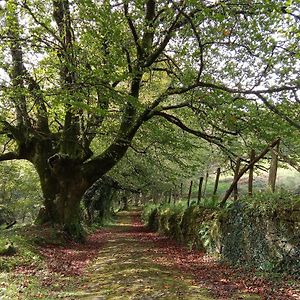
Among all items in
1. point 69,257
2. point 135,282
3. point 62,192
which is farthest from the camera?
point 62,192

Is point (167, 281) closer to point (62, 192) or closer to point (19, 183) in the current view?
point (62, 192)

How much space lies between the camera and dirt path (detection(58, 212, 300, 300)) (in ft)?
22.2

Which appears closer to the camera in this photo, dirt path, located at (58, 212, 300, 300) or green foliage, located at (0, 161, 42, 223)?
dirt path, located at (58, 212, 300, 300)

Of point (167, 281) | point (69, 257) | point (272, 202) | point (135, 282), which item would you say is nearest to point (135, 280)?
point (135, 282)

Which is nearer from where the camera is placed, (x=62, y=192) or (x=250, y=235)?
(x=250, y=235)

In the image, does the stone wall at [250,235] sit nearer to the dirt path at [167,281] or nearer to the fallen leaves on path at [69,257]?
the dirt path at [167,281]

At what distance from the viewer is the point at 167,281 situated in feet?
26.5

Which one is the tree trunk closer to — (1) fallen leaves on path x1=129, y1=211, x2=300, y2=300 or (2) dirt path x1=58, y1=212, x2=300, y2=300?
(2) dirt path x1=58, y1=212, x2=300, y2=300

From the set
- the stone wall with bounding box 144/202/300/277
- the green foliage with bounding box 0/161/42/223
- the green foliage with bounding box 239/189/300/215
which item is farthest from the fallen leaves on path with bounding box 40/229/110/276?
the green foliage with bounding box 0/161/42/223

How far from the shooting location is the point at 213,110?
11656 mm

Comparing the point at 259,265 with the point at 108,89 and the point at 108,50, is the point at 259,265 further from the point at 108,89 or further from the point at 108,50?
the point at 108,50

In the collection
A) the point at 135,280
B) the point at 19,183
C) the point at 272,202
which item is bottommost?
the point at 135,280

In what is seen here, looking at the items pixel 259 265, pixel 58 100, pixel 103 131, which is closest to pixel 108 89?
pixel 58 100

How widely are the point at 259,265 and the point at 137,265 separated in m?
3.55
